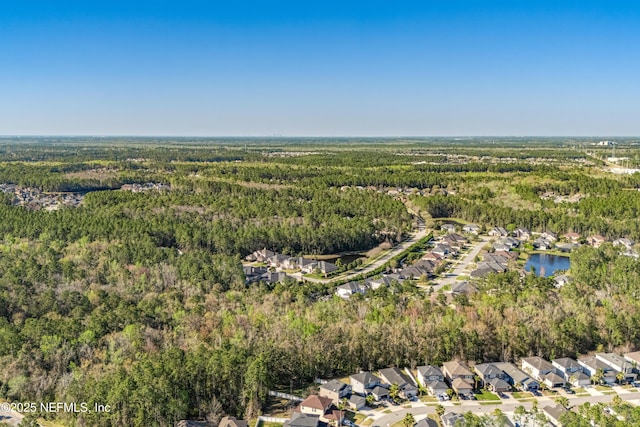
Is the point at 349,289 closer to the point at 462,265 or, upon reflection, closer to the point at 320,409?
the point at 462,265

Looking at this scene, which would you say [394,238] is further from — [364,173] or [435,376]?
[364,173]

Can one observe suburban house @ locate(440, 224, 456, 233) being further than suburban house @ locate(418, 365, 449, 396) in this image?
Yes

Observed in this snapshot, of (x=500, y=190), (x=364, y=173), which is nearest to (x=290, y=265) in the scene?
(x=500, y=190)

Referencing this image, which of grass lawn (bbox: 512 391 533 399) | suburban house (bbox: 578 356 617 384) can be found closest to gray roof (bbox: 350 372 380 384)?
grass lawn (bbox: 512 391 533 399)

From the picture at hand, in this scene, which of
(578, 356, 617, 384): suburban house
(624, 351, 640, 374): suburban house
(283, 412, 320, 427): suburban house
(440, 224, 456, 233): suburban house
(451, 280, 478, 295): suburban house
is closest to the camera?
(283, 412, 320, 427): suburban house

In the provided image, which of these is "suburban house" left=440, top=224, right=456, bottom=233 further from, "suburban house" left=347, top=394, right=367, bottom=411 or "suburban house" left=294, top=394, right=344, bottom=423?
"suburban house" left=294, top=394, right=344, bottom=423

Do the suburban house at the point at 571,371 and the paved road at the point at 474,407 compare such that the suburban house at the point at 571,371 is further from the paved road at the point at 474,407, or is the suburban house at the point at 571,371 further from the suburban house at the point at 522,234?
the suburban house at the point at 522,234
